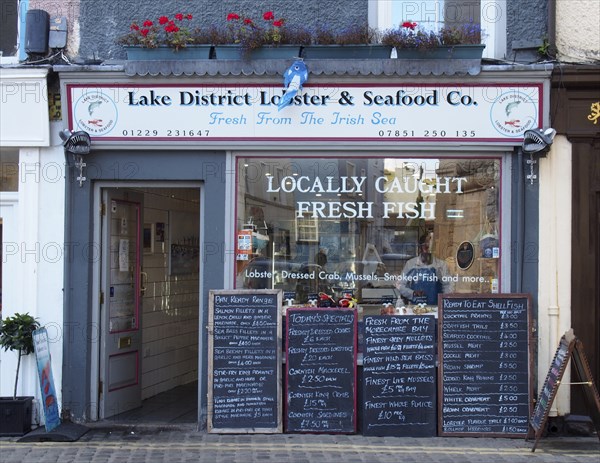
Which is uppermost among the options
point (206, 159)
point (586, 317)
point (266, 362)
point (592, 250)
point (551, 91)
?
point (551, 91)

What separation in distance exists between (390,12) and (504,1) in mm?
1231

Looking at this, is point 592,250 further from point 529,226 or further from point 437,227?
point 437,227

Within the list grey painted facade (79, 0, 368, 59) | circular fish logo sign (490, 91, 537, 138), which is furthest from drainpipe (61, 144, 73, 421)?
circular fish logo sign (490, 91, 537, 138)

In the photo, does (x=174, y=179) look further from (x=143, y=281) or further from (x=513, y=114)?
(x=513, y=114)

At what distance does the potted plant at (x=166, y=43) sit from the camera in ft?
25.9

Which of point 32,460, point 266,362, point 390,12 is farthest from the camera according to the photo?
point 390,12

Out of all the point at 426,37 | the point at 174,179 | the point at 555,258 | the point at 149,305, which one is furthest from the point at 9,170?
the point at 555,258

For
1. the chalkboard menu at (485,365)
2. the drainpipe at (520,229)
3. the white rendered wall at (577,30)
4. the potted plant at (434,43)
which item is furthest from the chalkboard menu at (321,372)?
the white rendered wall at (577,30)

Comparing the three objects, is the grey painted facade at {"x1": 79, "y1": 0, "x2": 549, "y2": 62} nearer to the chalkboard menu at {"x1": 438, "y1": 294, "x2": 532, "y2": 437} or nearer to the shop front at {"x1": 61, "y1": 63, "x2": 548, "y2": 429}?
the shop front at {"x1": 61, "y1": 63, "x2": 548, "y2": 429}

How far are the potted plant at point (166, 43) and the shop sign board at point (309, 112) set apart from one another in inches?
12.4

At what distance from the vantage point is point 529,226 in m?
7.94

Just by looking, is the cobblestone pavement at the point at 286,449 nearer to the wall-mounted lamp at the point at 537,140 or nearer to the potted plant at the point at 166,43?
the wall-mounted lamp at the point at 537,140

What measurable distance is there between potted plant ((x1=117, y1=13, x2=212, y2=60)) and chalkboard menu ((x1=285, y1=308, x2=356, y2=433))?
9.71 ft

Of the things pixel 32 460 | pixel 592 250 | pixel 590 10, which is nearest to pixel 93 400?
pixel 32 460
